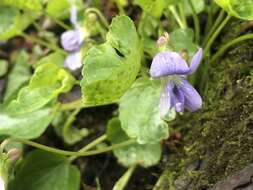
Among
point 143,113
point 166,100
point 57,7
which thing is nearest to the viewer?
point 166,100

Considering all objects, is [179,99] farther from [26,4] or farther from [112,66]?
[26,4]

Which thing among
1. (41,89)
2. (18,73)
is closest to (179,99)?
(41,89)

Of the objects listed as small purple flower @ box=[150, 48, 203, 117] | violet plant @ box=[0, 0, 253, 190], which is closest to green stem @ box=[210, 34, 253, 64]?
violet plant @ box=[0, 0, 253, 190]

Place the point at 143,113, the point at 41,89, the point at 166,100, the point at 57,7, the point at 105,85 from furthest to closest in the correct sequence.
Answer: the point at 57,7 < the point at 41,89 < the point at 143,113 < the point at 166,100 < the point at 105,85

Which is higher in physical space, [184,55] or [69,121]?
[184,55]

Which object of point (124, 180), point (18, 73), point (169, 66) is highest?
point (169, 66)

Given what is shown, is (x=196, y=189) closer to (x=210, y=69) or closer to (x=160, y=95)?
(x=160, y=95)

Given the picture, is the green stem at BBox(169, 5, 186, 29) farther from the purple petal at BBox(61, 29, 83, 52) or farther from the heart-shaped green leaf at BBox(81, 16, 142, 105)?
the heart-shaped green leaf at BBox(81, 16, 142, 105)

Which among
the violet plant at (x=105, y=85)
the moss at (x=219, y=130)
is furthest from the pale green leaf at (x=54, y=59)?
the moss at (x=219, y=130)
